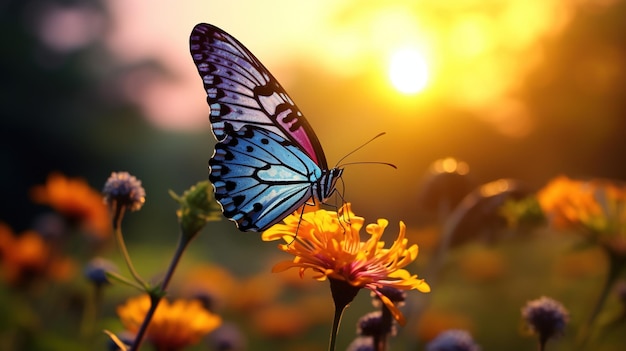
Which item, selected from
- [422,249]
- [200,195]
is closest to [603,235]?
[200,195]

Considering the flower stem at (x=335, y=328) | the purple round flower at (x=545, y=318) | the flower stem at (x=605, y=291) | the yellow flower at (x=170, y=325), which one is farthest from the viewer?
the flower stem at (x=605, y=291)

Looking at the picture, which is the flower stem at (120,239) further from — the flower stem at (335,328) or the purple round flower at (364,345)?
the purple round flower at (364,345)

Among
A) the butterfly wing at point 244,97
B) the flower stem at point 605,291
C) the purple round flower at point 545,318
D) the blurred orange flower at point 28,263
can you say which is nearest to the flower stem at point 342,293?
the purple round flower at point 545,318

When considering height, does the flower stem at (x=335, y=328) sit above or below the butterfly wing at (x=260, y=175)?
below

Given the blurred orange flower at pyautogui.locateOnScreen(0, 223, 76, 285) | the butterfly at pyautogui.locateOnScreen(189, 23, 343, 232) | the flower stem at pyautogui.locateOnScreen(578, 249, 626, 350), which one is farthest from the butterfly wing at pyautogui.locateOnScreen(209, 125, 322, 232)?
the blurred orange flower at pyautogui.locateOnScreen(0, 223, 76, 285)

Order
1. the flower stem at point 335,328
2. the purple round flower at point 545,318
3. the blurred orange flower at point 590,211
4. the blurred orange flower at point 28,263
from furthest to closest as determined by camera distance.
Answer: the blurred orange flower at point 28,263 < the blurred orange flower at point 590,211 < the purple round flower at point 545,318 < the flower stem at point 335,328

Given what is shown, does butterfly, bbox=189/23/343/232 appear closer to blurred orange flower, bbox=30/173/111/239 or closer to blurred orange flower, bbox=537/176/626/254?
blurred orange flower, bbox=537/176/626/254
